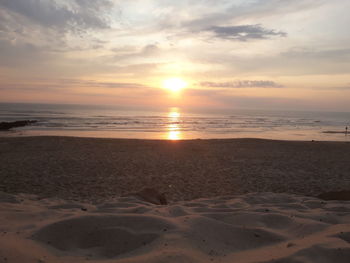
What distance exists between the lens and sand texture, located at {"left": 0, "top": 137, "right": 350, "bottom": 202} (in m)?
8.83

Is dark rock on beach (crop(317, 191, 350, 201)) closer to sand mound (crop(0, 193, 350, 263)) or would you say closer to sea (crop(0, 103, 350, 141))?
sand mound (crop(0, 193, 350, 263))

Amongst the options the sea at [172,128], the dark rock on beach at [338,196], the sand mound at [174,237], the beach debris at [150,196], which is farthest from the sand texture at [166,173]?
the sea at [172,128]

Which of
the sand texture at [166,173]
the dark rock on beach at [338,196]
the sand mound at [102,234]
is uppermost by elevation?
the sand mound at [102,234]

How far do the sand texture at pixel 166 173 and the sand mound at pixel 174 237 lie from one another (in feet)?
11.6

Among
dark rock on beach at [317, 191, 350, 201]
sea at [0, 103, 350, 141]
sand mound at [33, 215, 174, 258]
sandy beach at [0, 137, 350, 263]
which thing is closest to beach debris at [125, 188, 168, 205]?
sandy beach at [0, 137, 350, 263]

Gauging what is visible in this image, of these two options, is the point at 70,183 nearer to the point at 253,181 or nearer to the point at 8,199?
the point at 8,199

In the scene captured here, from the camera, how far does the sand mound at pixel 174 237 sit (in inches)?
116

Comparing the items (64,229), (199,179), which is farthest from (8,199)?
(199,179)

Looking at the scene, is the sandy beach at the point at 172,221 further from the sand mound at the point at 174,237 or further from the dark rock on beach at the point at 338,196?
the dark rock on beach at the point at 338,196

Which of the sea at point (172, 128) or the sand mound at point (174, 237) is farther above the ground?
the sand mound at point (174, 237)

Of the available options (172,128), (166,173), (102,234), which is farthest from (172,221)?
(172,128)

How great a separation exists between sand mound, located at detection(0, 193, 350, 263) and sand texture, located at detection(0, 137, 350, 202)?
355 centimetres

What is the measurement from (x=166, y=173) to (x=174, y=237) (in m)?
7.97

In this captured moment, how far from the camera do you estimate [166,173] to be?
1142 centimetres
